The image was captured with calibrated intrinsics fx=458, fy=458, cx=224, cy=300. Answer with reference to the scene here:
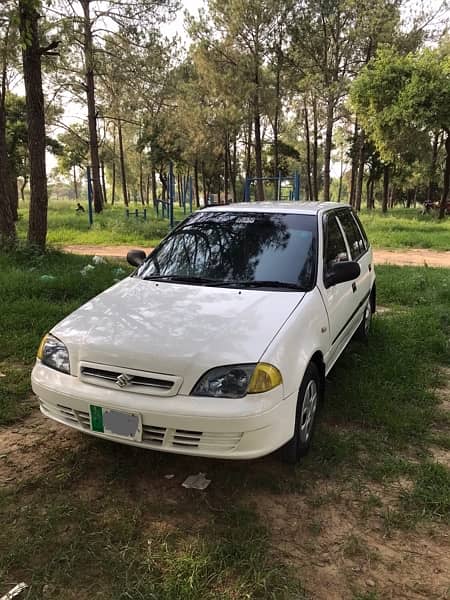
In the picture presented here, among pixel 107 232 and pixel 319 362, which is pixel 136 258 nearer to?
pixel 319 362

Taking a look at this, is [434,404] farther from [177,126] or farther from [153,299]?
[177,126]

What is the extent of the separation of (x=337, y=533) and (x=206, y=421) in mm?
901

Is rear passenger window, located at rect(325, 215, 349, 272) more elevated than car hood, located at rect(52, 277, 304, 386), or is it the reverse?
rear passenger window, located at rect(325, 215, 349, 272)

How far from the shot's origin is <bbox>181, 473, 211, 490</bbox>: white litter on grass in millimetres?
2724

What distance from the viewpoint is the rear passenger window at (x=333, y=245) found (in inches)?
145

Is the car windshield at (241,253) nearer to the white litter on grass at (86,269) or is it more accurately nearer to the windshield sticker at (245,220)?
the windshield sticker at (245,220)

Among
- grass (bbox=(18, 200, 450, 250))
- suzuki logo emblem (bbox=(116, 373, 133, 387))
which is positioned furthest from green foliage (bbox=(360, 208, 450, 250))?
suzuki logo emblem (bbox=(116, 373, 133, 387))

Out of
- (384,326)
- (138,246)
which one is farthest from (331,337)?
(138,246)

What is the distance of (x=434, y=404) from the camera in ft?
12.7

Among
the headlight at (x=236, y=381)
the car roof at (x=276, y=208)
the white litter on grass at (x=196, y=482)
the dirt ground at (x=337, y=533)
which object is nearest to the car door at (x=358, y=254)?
the car roof at (x=276, y=208)

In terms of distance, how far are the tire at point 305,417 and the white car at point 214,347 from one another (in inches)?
0.5

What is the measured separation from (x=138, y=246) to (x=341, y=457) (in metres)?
11.7

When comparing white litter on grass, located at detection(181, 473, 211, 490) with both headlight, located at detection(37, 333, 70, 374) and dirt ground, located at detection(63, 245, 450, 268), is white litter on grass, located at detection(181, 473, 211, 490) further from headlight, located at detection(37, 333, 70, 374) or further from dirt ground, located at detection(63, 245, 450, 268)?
dirt ground, located at detection(63, 245, 450, 268)

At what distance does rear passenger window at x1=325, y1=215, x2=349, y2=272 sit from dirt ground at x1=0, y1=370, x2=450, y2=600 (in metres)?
1.62
